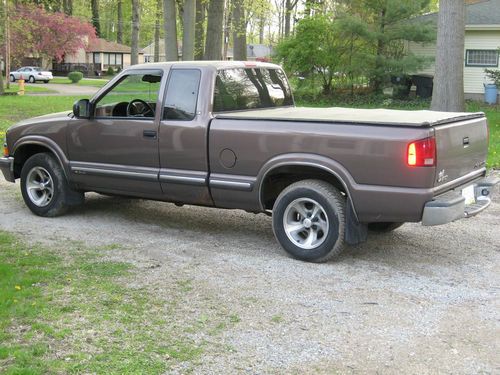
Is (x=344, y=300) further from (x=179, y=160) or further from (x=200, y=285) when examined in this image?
(x=179, y=160)

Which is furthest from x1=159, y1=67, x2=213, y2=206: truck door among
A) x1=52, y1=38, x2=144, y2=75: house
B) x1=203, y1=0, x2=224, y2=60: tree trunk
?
x1=52, y1=38, x2=144, y2=75: house

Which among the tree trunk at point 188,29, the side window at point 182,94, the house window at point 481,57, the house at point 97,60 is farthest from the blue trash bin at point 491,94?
the house at point 97,60

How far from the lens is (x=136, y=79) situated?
725 cm

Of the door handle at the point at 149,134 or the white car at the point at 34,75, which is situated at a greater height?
the white car at the point at 34,75

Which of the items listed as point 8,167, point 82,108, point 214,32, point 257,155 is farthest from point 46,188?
point 214,32

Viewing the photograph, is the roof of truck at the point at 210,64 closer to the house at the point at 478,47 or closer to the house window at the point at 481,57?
the house at the point at 478,47

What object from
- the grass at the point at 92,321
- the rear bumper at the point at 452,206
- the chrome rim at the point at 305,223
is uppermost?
the rear bumper at the point at 452,206

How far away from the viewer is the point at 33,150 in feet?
26.6

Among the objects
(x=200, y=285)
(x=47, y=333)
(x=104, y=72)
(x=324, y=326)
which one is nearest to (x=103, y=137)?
(x=200, y=285)

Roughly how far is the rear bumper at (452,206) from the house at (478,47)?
70.0 feet

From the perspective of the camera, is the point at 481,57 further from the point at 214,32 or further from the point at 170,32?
the point at 170,32

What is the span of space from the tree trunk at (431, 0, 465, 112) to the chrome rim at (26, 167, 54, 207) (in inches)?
406

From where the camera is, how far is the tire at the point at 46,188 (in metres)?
7.72

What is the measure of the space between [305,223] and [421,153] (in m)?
1.32
